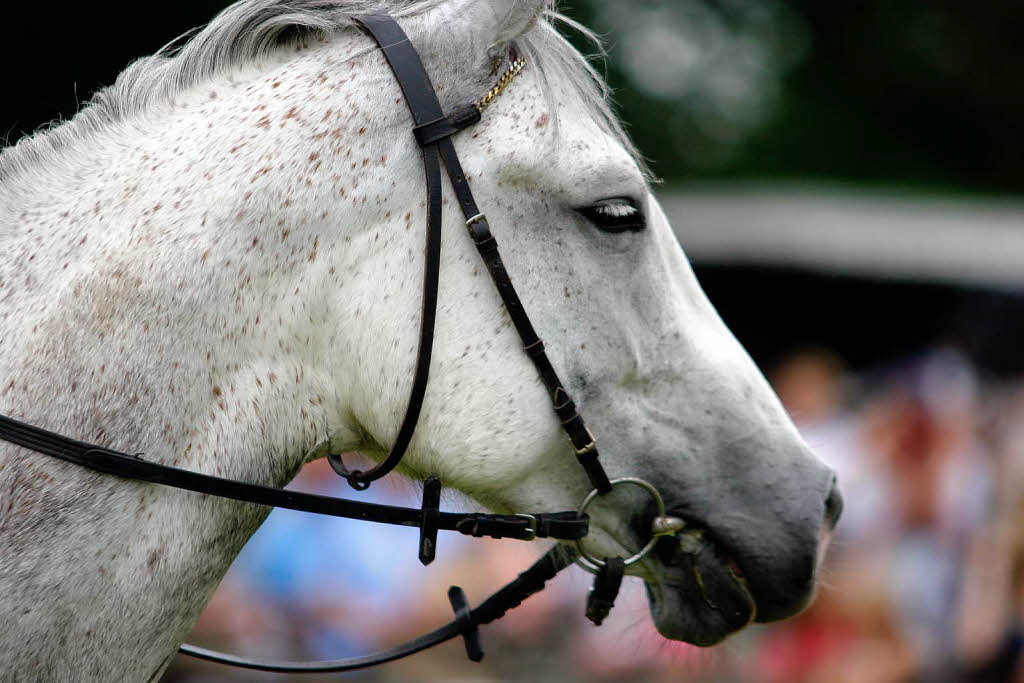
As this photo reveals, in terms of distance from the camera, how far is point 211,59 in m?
2.38

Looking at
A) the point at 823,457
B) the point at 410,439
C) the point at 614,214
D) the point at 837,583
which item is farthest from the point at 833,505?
the point at 837,583

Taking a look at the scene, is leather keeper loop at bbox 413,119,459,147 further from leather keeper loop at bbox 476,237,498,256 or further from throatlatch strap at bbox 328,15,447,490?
leather keeper loop at bbox 476,237,498,256

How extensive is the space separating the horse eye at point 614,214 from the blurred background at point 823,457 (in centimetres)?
76

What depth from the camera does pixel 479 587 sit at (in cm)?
667

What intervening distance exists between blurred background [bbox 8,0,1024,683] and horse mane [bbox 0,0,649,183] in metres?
1.10

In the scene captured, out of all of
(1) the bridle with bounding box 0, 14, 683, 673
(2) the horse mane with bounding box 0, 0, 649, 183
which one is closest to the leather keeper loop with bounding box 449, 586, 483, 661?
(1) the bridle with bounding box 0, 14, 683, 673

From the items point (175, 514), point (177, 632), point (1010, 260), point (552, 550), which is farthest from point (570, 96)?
point (1010, 260)

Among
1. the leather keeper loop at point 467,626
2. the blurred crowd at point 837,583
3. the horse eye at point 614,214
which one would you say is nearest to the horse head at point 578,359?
the horse eye at point 614,214

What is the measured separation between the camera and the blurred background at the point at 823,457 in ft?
20.2

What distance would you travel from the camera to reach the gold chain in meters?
2.30

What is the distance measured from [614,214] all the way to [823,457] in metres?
1.30

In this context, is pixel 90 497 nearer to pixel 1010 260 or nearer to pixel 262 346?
pixel 262 346

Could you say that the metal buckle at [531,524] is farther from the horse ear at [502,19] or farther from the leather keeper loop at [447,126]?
the horse ear at [502,19]

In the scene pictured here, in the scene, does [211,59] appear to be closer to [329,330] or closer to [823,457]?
[329,330]
